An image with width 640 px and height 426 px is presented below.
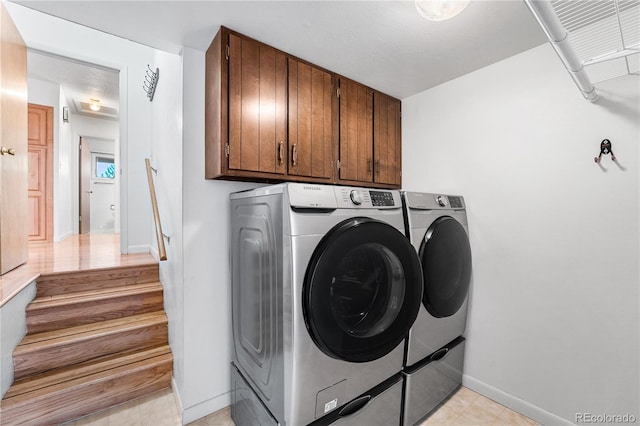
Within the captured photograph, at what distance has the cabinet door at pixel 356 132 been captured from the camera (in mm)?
2051

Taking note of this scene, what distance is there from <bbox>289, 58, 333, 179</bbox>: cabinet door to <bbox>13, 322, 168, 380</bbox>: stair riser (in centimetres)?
164

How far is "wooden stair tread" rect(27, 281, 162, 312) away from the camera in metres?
1.96

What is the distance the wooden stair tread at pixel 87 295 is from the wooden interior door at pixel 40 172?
9.97 feet

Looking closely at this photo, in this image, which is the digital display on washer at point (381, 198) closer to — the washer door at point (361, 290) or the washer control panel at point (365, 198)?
the washer control panel at point (365, 198)

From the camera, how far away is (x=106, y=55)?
130 inches

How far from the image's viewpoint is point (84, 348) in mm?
1885

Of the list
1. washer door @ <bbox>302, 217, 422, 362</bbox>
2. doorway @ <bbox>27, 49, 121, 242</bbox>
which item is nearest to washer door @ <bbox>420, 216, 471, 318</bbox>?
washer door @ <bbox>302, 217, 422, 362</bbox>

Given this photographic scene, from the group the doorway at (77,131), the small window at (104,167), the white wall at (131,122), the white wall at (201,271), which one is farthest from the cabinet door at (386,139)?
the small window at (104,167)

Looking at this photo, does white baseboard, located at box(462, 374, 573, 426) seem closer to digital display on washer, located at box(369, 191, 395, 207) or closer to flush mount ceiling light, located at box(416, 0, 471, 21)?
digital display on washer, located at box(369, 191, 395, 207)

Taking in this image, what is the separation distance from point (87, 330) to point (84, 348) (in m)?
0.13

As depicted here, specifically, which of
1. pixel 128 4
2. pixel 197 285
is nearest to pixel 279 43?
pixel 128 4

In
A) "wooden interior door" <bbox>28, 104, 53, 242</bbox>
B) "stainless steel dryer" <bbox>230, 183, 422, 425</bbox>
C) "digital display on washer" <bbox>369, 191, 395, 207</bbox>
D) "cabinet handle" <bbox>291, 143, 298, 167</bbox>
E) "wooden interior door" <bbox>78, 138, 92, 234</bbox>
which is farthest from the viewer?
"wooden interior door" <bbox>78, 138, 92, 234</bbox>

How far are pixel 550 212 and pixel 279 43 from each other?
1.91 m

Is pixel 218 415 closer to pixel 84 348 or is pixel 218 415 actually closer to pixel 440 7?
pixel 84 348
